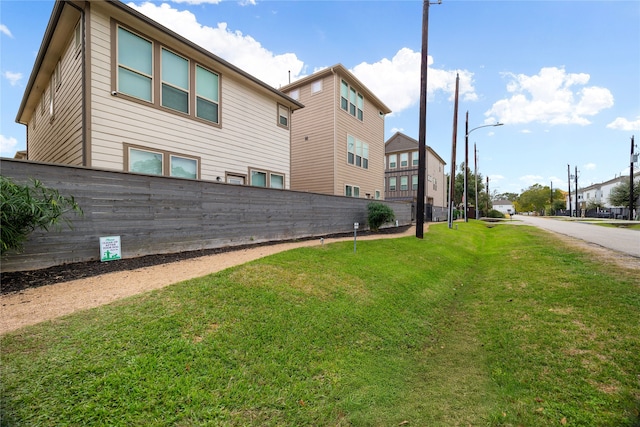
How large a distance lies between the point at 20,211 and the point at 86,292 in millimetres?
1318

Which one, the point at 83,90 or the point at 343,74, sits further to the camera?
the point at 343,74

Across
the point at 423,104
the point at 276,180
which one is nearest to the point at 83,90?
the point at 276,180

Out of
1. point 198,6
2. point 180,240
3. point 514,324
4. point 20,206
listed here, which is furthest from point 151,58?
point 514,324

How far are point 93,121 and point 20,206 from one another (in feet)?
14.4

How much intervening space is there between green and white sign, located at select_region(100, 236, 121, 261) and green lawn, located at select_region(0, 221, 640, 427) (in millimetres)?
2273

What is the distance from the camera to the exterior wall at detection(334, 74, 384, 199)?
1612 centimetres

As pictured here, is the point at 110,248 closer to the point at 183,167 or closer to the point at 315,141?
the point at 183,167

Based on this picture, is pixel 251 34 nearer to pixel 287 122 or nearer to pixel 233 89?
pixel 233 89

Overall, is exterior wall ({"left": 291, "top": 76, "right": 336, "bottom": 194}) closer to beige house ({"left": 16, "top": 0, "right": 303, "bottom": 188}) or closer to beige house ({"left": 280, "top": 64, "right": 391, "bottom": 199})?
beige house ({"left": 280, "top": 64, "right": 391, "bottom": 199})

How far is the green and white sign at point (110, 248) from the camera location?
516 centimetres

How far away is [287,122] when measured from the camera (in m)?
13.3

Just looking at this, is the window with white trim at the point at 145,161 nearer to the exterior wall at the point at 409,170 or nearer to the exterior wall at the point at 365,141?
the exterior wall at the point at 365,141

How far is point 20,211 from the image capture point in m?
3.60

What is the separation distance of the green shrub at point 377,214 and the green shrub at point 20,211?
37.1 ft
